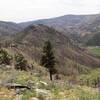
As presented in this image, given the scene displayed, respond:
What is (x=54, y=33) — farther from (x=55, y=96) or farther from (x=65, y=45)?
(x=55, y=96)

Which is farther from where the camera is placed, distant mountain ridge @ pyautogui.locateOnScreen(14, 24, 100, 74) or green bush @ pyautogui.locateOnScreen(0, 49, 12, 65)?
distant mountain ridge @ pyautogui.locateOnScreen(14, 24, 100, 74)

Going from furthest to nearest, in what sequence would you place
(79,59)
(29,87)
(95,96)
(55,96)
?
1. (79,59)
2. (29,87)
3. (55,96)
4. (95,96)

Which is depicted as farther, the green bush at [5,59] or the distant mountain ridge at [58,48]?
the distant mountain ridge at [58,48]

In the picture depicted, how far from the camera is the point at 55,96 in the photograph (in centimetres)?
827

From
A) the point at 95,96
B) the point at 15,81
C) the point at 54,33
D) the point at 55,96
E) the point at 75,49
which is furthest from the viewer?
the point at 54,33

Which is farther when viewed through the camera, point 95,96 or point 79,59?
point 79,59

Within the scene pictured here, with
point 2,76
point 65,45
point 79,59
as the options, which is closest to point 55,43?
point 65,45

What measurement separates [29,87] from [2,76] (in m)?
1.40

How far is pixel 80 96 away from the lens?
788 cm

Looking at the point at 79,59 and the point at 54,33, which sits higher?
the point at 54,33

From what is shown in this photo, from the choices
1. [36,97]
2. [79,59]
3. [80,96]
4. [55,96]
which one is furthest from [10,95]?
[79,59]

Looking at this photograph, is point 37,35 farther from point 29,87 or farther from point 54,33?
point 29,87

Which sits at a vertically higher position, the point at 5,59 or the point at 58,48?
the point at 5,59

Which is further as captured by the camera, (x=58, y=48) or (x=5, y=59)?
(x=58, y=48)
